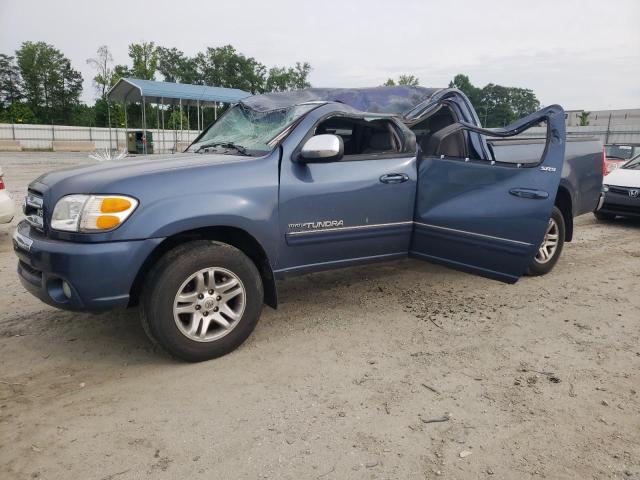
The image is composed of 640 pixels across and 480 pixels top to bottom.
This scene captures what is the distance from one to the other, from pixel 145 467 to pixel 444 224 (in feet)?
9.25

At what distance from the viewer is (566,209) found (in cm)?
554

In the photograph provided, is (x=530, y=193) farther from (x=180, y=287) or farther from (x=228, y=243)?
(x=180, y=287)

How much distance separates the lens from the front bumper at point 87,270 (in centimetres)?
286

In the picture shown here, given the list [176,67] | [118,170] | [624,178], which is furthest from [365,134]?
[176,67]

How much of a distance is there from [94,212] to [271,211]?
112 centimetres

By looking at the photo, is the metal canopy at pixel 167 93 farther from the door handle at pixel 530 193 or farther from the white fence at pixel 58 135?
the door handle at pixel 530 193

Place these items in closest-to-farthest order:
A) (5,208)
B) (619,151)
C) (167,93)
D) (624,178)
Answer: (5,208)
(624,178)
(619,151)
(167,93)

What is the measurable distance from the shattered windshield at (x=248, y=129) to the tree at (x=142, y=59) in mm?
40730

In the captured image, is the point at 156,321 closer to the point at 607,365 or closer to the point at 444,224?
the point at 444,224

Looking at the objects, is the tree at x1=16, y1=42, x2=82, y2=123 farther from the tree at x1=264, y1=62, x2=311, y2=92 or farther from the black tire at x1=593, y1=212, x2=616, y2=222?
the black tire at x1=593, y1=212, x2=616, y2=222

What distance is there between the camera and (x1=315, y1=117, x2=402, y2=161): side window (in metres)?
4.30

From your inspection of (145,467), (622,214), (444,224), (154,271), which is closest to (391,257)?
(444,224)

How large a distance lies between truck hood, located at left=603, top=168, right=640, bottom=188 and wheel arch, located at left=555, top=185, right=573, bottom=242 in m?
3.96

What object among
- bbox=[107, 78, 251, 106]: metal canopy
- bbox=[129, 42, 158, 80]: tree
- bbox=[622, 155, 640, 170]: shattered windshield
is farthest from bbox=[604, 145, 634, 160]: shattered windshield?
bbox=[129, 42, 158, 80]: tree
